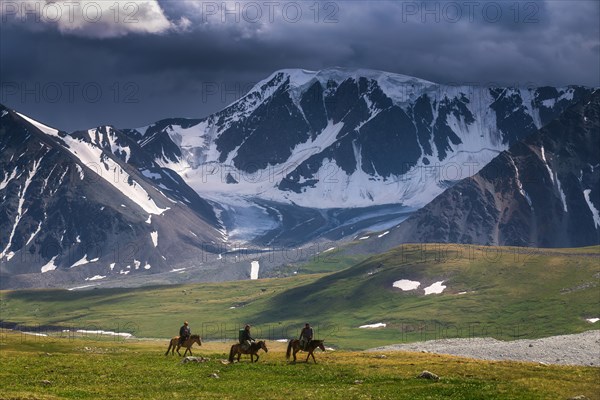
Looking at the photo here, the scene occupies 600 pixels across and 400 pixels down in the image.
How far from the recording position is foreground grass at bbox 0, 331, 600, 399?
69.7 m

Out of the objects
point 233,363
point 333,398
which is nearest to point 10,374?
point 233,363

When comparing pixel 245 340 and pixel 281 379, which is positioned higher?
pixel 245 340

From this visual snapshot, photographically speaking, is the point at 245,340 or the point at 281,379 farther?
the point at 245,340

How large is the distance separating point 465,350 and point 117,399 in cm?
11210

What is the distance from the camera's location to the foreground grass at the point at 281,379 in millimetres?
69688

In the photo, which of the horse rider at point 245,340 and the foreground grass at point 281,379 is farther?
the horse rider at point 245,340

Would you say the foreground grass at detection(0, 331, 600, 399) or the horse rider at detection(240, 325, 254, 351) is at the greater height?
the horse rider at detection(240, 325, 254, 351)

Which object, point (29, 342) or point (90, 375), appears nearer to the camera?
point (90, 375)

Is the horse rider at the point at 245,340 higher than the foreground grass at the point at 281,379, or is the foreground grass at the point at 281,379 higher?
the horse rider at the point at 245,340

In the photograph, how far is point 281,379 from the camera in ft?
258

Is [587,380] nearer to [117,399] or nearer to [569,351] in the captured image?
[117,399]

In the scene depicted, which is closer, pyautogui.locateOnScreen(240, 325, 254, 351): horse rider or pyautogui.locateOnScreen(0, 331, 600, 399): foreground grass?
pyautogui.locateOnScreen(0, 331, 600, 399): foreground grass

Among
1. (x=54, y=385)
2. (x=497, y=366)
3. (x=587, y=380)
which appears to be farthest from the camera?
(x=497, y=366)

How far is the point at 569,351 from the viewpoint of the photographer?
166 m
